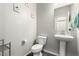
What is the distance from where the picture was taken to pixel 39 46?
46.9 inches

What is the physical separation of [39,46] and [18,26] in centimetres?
53

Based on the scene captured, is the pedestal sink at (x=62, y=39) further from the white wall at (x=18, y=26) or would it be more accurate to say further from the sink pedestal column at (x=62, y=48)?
the white wall at (x=18, y=26)

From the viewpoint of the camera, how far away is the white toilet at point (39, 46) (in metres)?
1.14

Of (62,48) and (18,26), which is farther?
(62,48)

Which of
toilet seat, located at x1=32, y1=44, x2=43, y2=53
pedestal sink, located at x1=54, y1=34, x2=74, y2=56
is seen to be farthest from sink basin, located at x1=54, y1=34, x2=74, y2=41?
toilet seat, located at x1=32, y1=44, x2=43, y2=53

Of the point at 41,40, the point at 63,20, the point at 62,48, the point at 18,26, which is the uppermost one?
the point at 63,20

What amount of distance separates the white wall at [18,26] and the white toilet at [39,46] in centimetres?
9

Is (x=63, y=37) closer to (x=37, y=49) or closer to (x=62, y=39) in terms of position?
(x=62, y=39)

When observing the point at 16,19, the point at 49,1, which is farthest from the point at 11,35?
the point at 49,1

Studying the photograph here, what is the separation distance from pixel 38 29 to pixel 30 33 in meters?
0.17

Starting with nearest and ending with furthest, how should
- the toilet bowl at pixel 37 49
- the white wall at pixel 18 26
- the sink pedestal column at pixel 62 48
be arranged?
the white wall at pixel 18 26
the toilet bowl at pixel 37 49
the sink pedestal column at pixel 62 48

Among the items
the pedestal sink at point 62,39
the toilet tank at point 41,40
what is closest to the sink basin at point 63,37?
the pedestal sink at point 62,39

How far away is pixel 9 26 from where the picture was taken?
103 centimetres

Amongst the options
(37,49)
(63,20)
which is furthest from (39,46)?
(63,20)
